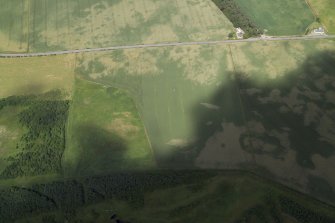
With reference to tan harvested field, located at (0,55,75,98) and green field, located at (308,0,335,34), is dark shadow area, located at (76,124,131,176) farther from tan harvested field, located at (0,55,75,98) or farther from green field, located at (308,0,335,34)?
green field, located at (308,0,335,34)

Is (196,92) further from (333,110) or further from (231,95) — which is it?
(333,110)

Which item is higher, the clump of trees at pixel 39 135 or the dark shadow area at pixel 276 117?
the dark shadow area at pixel 276 117

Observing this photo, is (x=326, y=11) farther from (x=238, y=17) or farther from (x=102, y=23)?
(x=102, y=23)

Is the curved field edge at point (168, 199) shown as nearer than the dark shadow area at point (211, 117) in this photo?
Yes

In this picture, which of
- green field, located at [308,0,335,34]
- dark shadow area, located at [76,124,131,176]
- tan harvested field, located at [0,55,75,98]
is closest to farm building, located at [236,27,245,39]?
green field, located at [308,0,335,34]

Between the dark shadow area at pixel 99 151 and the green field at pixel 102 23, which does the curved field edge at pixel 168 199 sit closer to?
the dark shadow area at pixel 99 151

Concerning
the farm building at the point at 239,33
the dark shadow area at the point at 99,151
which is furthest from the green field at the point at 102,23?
the dark shadow area at the point at 99,151
